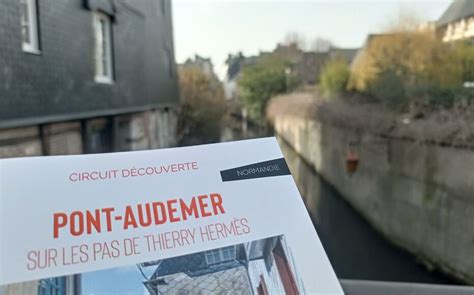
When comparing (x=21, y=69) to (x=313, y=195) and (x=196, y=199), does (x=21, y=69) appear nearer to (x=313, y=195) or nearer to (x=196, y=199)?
(x=196, y=199)

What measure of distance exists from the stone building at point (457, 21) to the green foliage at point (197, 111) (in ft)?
37.6

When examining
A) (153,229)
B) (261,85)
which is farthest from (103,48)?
(261,85)

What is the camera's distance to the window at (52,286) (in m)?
1.05

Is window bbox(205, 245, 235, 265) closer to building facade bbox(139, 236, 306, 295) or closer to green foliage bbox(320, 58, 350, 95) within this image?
building facade bbox(139, 236, 306, 295)

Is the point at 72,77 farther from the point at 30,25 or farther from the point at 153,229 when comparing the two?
the point at 153,229

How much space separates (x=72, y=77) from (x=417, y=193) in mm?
6455

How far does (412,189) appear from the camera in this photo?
692 centimetres

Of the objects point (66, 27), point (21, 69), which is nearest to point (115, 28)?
point (66, 27)

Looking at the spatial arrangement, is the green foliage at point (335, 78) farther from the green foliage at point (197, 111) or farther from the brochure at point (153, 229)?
the brochure at point (153, 229)

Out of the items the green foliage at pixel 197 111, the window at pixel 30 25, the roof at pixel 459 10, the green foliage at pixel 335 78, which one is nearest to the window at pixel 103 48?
the window at pixel 30 25

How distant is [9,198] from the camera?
1183 mm

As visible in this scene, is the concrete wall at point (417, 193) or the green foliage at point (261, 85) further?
the green foliage at point (261, 85)

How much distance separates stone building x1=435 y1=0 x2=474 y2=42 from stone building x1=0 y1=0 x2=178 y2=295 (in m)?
6.42

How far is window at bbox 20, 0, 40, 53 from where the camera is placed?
5.39m
